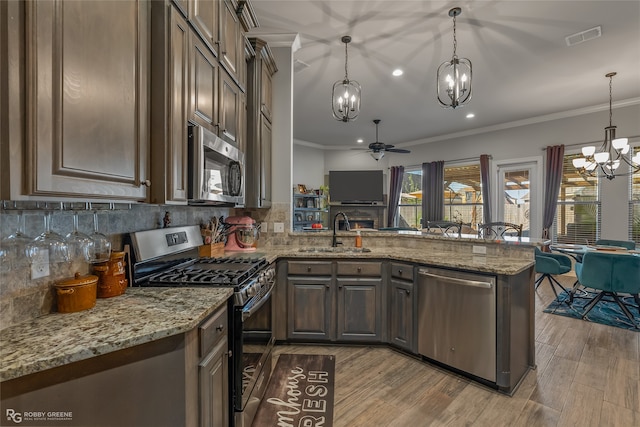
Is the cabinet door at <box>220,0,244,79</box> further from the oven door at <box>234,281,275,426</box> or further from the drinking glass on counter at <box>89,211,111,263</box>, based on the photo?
the oven door at <box>234,281,275,426</box>

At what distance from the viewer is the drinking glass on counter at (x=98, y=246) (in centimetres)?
135

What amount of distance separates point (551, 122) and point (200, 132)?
6737 mm

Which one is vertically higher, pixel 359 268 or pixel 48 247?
pixel 48 247

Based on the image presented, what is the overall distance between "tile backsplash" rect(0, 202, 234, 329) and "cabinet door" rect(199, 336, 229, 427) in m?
0.67

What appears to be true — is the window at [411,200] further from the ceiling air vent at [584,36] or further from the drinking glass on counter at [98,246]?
the drinking glass on counter at [98,246]

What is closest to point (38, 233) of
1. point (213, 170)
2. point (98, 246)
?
point (98, 246)

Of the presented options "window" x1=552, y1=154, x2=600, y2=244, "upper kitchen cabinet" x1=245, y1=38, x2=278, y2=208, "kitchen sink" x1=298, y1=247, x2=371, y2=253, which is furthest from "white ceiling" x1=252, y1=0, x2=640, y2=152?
"kitchen sink" x1=298, y1=247, x2=371, y2=253

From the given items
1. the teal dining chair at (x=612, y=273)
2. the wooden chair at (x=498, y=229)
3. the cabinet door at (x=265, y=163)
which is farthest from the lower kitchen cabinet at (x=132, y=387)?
the teal dining chair at (x=612, y=273)

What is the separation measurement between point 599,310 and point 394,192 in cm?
504

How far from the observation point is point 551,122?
223 inches

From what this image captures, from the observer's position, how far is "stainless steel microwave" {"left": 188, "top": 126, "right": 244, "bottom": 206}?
1.58 metres

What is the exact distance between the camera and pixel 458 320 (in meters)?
2.20

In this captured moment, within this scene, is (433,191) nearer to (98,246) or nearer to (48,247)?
(98,246)

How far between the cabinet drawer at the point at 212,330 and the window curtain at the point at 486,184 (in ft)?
21.7
